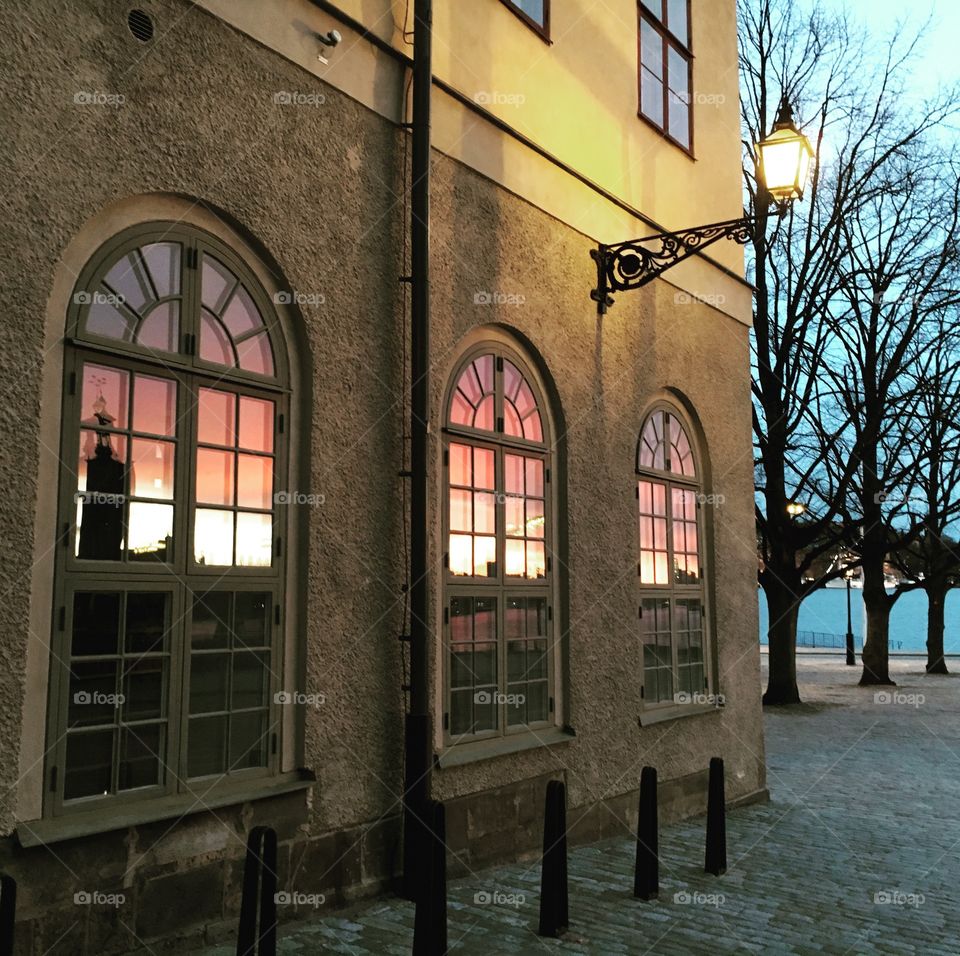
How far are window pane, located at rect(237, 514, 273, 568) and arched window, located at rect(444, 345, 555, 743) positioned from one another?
1.63 m

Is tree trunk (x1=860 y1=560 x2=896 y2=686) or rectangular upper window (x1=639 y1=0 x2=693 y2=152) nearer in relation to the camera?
rectangular upper window (x1=639 y1=0 x2=693 y2=152)

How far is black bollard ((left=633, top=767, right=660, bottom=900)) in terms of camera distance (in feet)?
21.9

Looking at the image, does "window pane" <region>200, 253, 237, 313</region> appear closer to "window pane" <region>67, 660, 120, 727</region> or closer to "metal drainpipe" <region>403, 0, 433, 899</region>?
"metal drainpipe" <region>403, 0, 433, 899</region>

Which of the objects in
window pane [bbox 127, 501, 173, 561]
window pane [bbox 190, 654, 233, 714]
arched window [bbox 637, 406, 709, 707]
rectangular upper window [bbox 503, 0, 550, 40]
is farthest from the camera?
arched window [bbox 637, 406, 709, 707]

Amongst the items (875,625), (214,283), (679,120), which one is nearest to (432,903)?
(214,283)

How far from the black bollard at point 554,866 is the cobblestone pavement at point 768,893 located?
0.36 feet

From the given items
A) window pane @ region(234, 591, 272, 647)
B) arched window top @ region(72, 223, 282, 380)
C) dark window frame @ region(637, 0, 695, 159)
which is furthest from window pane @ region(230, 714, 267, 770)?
dark window frame @ region(637, 0, 695, 159)

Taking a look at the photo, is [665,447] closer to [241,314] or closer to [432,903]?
[241,314]

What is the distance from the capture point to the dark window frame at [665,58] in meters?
10.0

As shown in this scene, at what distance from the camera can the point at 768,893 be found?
7.12 m

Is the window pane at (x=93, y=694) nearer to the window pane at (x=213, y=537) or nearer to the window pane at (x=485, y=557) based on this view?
the window pane at (x=213, y=537)

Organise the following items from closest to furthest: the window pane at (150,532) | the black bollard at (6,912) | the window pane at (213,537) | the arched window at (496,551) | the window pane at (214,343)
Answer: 1. the black bollard at (6,912)
2. the window pane at (150,532)
3. the window pane at (213,537)
4. the window pane at (214,343)
5. the arched window at (496,551)

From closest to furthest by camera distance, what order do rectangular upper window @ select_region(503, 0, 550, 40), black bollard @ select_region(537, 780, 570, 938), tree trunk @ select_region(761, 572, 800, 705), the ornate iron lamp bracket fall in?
black bollard @ select_region(537, 780, 570, 938), rectangular upper window @ select_region(503, 0, 550, 40), the ornate iron lamp bracket, tree trunk @ select_region(761, 572, 800, 705)

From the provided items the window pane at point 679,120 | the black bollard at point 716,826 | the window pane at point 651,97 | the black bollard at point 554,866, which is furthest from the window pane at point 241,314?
the window pane at point 679,120
